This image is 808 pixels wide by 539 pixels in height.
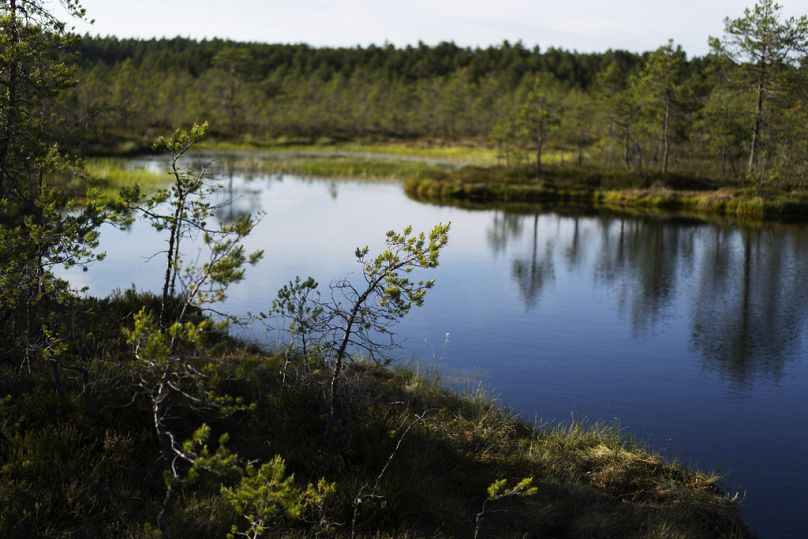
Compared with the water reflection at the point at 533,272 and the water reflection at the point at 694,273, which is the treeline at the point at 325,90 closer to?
the water reflection at the point at 694,273

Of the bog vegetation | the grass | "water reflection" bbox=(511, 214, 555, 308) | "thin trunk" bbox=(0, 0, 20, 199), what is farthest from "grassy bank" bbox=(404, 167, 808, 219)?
"thin trunk" bbox=(0, 0, 20, 199)

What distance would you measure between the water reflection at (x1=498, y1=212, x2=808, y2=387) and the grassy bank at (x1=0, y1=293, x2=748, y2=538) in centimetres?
736

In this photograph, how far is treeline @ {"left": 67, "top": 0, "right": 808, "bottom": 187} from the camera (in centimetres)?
5006

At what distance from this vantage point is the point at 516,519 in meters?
8.37

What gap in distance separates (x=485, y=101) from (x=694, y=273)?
84.9m

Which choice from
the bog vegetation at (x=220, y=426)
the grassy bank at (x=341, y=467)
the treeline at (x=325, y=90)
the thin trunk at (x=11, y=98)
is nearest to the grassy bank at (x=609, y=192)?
the bog vegetation at (x=220, y=426)

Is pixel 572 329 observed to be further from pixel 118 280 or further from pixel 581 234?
pixel 581 234

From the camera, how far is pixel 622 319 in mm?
20734

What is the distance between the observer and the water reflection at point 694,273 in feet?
61.2

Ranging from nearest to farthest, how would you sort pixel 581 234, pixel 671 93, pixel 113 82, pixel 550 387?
pixel 550 387 < pixel 581 234 < pixel 671 93 < pixel 113 82

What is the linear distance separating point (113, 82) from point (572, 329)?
101 metres

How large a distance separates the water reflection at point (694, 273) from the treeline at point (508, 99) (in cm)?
→ 1347

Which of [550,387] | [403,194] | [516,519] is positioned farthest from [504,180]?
[516,519]

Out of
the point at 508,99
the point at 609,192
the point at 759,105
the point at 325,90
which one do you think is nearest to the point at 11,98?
the point at 609,192
